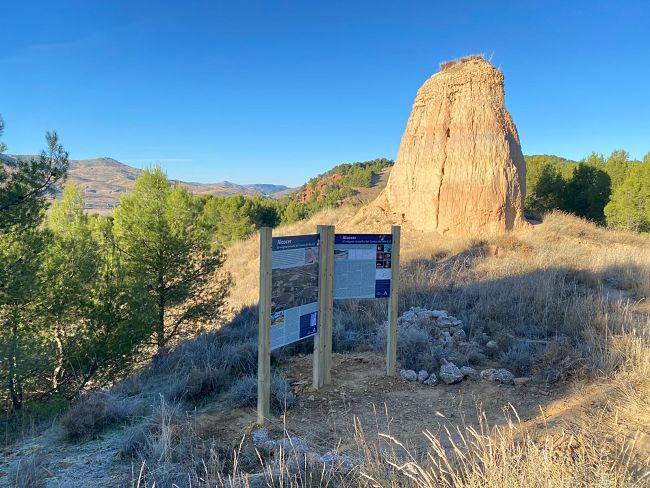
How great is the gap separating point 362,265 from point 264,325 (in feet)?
5.11

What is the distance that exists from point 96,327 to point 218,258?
11.8 feet

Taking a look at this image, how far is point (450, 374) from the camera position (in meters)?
5.08

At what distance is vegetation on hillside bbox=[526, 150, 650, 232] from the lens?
78.4 feet

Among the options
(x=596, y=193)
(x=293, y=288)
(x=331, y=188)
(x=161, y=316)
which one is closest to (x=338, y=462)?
(x=293, y=288)

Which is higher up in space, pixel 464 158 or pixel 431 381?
pixel 464 158

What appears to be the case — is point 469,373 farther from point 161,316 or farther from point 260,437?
point 161,316

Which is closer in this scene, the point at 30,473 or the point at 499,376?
the point at 30,473

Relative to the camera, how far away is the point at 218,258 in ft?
39.4

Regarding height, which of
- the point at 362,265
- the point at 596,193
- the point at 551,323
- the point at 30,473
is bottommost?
the point at 30,473

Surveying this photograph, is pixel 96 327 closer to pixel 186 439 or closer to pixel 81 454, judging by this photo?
pixel 81 454

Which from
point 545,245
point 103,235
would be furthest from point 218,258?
point 545,245

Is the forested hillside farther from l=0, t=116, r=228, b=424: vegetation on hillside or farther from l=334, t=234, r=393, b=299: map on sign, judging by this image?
l=334, t=234, r=393, b=299: map on sign

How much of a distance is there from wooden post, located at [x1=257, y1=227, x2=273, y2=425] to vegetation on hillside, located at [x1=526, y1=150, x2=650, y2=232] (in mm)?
24205

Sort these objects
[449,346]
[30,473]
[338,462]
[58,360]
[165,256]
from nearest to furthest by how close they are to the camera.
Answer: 1. [338,462]
2. [30,473]
3. [449,346]
4. [58,360]
5. [165,256]
